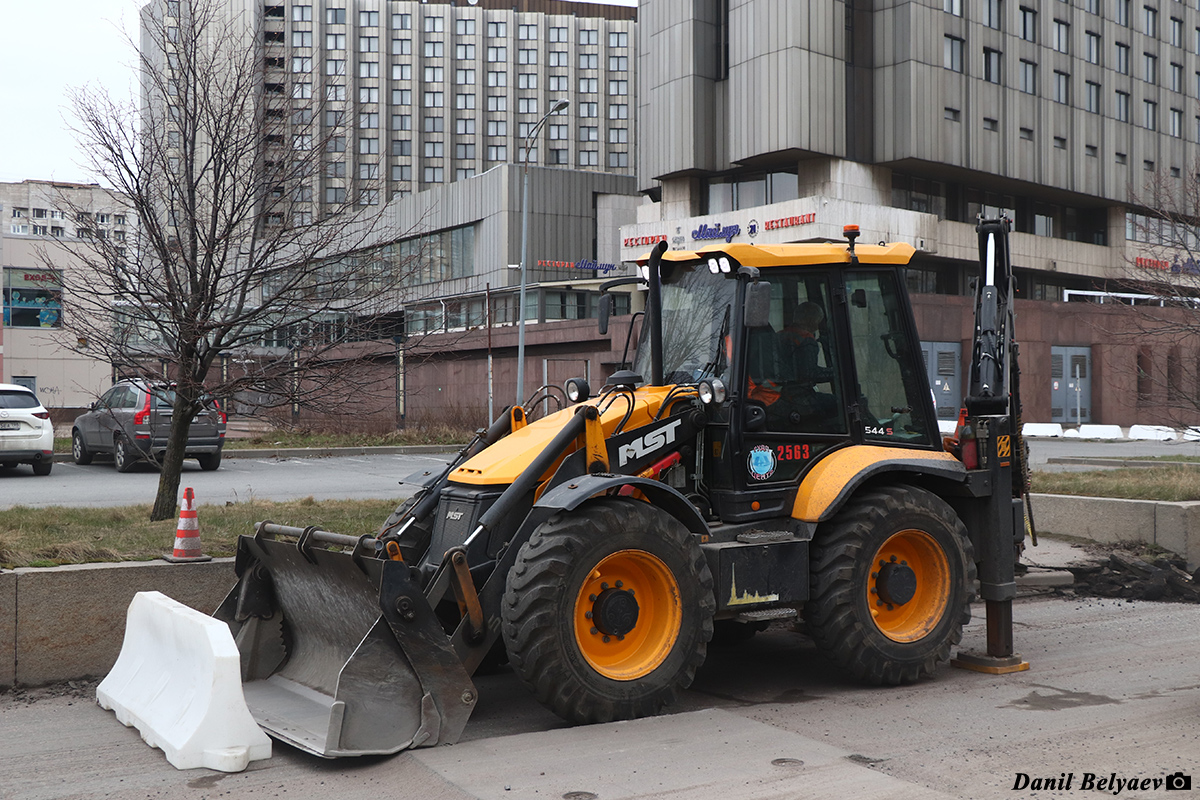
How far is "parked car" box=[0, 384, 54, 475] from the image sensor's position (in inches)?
800

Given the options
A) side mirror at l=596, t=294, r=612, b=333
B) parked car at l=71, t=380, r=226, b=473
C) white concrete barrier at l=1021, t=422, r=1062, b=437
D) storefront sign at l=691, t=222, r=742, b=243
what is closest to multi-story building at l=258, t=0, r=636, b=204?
storefront sign at l=691, t=222, r=742, b=243

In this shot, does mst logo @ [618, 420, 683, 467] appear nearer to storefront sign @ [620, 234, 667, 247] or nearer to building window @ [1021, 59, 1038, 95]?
storefront sign @ [620, 234, 667, 247]

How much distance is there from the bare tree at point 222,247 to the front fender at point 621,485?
525cm

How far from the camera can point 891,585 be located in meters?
7.12

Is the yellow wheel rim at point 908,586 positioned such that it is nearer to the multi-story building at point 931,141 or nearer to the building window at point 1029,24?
the multi-story building at point 931,141

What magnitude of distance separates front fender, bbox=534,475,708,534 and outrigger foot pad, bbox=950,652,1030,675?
2.24 metres

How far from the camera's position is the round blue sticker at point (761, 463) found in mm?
7039

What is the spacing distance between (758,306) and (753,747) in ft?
8.32

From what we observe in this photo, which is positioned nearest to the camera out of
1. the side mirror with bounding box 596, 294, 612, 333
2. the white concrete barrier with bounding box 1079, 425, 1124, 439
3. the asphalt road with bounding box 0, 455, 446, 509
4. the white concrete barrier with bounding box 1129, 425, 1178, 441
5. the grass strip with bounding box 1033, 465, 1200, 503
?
the side mirror with bounding box 596, 294, 612, 333

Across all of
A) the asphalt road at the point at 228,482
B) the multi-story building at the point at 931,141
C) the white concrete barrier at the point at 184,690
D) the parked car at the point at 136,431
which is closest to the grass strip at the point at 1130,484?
the asphalt road at the point at 228,482

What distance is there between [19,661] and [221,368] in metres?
5.06

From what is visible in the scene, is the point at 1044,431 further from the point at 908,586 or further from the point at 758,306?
the point at 758,306

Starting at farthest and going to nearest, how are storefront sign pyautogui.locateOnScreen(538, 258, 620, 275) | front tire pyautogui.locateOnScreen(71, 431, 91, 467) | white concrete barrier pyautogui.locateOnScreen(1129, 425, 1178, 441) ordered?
storefront sign pyautogui.locateOnScreen(538, 258, 620, 275)
white concrete barrier pyautogui.locateOnScreen(1129, 425, 1178, 441)
front tire pyautogui.locateOnScreen(71, 431, 91, 467)

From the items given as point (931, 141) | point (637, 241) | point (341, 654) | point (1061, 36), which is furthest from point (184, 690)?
point (1061, 36)
